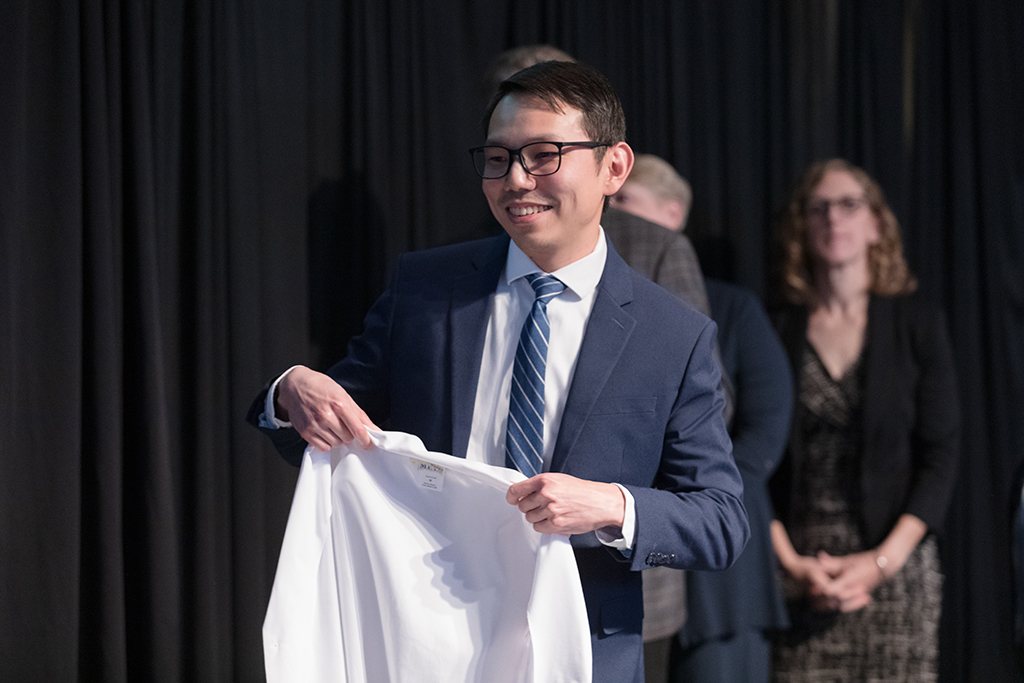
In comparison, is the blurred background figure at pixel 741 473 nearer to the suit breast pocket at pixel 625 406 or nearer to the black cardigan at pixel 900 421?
the black cardigan at pixel 900 421

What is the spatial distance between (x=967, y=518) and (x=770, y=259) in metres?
1.23

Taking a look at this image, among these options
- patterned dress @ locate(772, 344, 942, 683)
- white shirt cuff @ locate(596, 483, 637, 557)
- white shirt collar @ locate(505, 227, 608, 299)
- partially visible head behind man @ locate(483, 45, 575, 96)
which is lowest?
patterned dress @ locate(772, 344, 942, 683)

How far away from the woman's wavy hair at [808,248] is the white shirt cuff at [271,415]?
78.7 inches

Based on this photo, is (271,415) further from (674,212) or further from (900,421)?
(900,421)

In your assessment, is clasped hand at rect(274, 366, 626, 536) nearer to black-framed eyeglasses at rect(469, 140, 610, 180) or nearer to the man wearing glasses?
the man wearing glasses

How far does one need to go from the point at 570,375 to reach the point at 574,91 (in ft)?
1.47

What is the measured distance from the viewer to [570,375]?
1.48 m

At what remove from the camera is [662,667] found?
235cm

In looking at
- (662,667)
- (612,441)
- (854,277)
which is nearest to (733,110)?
(854,277)

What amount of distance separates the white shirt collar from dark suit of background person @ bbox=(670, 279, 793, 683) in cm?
122

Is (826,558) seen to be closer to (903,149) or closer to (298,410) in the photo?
(903,149)

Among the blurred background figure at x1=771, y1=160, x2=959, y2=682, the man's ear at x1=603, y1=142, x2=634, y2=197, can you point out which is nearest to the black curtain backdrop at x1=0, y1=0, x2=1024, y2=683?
the blurred background figure at x1=771, y1=160, x2=959, y2=682

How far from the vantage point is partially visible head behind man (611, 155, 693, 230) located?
264 centimetres

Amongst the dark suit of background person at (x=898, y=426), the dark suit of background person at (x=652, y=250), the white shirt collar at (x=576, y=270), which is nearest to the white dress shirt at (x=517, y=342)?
the white shirt collar at (x=576, y=270)
